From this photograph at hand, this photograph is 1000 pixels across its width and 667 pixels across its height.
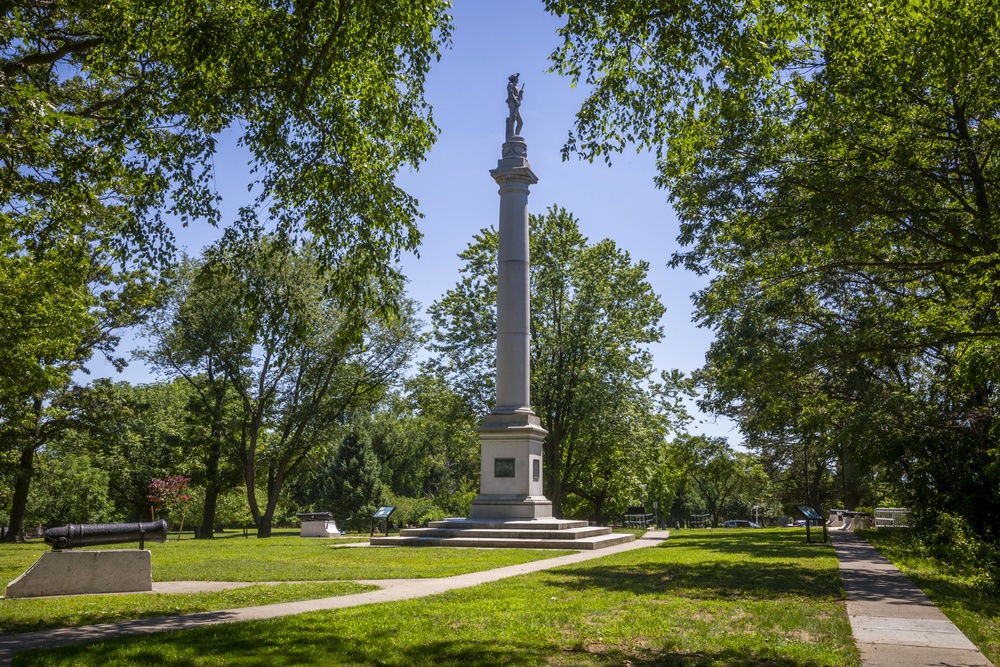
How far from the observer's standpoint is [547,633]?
8273 millimetres

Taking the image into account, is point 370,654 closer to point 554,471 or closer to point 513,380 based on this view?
point 513,380

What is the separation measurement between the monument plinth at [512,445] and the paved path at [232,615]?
8893mm

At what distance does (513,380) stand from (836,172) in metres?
14.6

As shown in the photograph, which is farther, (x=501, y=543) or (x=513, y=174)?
(x=513, y=174)

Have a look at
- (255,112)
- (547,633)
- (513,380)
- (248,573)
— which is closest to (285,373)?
(513,380)

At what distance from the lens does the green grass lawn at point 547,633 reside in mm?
6980

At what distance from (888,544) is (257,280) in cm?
2013

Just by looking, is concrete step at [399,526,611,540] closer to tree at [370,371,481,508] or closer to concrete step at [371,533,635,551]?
concrete step at [371,533,635,551]

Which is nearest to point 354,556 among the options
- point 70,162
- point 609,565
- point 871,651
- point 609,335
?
point 609,565

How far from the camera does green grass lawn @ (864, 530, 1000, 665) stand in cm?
826

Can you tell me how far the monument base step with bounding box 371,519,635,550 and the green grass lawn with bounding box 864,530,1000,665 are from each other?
27.4ft

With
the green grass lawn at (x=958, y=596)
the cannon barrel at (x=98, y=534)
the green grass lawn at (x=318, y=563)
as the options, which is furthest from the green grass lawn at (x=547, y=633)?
the cannon barrel at (x=98, y=534)

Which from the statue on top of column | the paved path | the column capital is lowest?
the paved path

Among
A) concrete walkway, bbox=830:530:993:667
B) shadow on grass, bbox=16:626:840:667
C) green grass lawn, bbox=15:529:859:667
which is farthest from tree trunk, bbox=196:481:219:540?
shadow on grass, bbox=16:626:840:667
